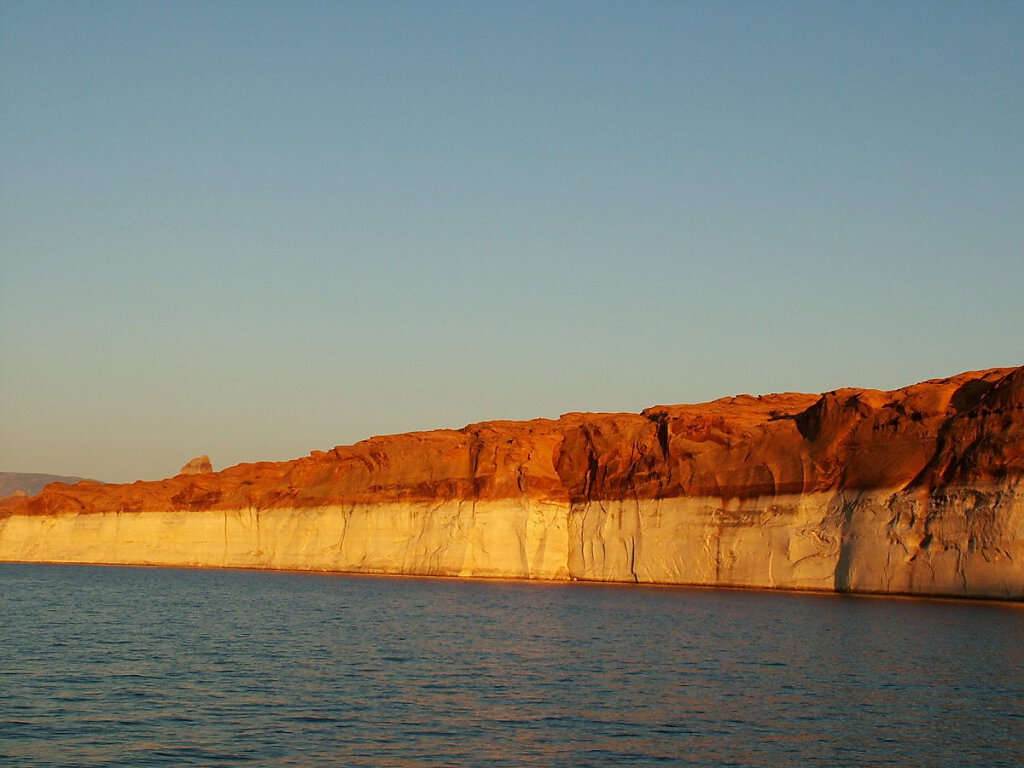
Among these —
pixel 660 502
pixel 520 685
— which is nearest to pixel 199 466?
pixel 660 502

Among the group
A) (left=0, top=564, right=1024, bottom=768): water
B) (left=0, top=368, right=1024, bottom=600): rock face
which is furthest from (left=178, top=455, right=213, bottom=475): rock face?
(left=0, top=564, right=1024, bottom=768): water

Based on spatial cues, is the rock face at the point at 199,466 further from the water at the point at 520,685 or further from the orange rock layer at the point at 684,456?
the water at the point at 520,685

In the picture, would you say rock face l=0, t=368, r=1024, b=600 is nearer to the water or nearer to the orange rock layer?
the orange rock layer

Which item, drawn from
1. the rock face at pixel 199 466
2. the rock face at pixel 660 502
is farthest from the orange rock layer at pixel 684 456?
the rock face at pixel 199 466

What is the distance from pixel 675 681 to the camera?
23.5 meters

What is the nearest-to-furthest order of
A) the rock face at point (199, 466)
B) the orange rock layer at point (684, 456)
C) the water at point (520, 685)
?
the water at point (520, 685)
the orange rock layer at point (684, 456)
the rock face at point (199, 466)

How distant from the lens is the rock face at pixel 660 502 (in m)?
41.9

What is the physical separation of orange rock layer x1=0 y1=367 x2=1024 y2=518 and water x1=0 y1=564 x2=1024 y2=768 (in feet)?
20.5

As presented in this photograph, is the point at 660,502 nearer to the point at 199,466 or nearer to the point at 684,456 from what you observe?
the point at 684,456

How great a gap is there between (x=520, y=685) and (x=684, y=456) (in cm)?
3385

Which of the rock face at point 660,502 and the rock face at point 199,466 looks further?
the rock face at point 199,466

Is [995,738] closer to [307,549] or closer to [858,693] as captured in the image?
[858,693]

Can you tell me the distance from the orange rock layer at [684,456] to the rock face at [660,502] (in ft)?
0.32

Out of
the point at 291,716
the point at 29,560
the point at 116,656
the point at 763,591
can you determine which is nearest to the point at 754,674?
the point at 291,716
